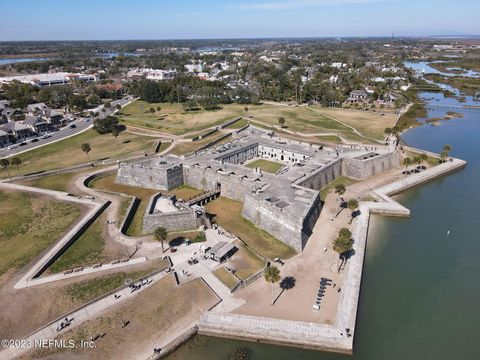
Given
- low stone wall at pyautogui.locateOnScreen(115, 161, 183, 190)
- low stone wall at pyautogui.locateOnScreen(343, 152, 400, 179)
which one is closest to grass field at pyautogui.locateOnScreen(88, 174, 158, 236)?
low stone wall at pyautogui.locateOnScreen(115, 161, 183, 190)

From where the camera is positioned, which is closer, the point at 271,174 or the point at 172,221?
the point at 172,221

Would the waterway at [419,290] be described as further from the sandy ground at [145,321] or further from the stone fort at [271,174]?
the stone fort at [271,174]

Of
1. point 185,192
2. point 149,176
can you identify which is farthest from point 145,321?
point 149,176

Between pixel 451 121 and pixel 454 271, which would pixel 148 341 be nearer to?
pixel 454 271

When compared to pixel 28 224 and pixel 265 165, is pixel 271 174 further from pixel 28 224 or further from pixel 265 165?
pixel 28 224

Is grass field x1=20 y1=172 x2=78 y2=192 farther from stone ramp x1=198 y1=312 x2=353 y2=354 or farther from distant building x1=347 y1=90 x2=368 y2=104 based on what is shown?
distant building x1=347 y1=90 x2=368 y2=104

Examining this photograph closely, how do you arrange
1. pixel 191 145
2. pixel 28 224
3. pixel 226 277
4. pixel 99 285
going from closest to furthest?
pixel 99 285 → pixel 226 277 → pixel 28 224 → pixel 191 145

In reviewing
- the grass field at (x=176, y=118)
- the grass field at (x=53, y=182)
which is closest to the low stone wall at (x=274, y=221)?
the grass field at (x=53, y=182)
